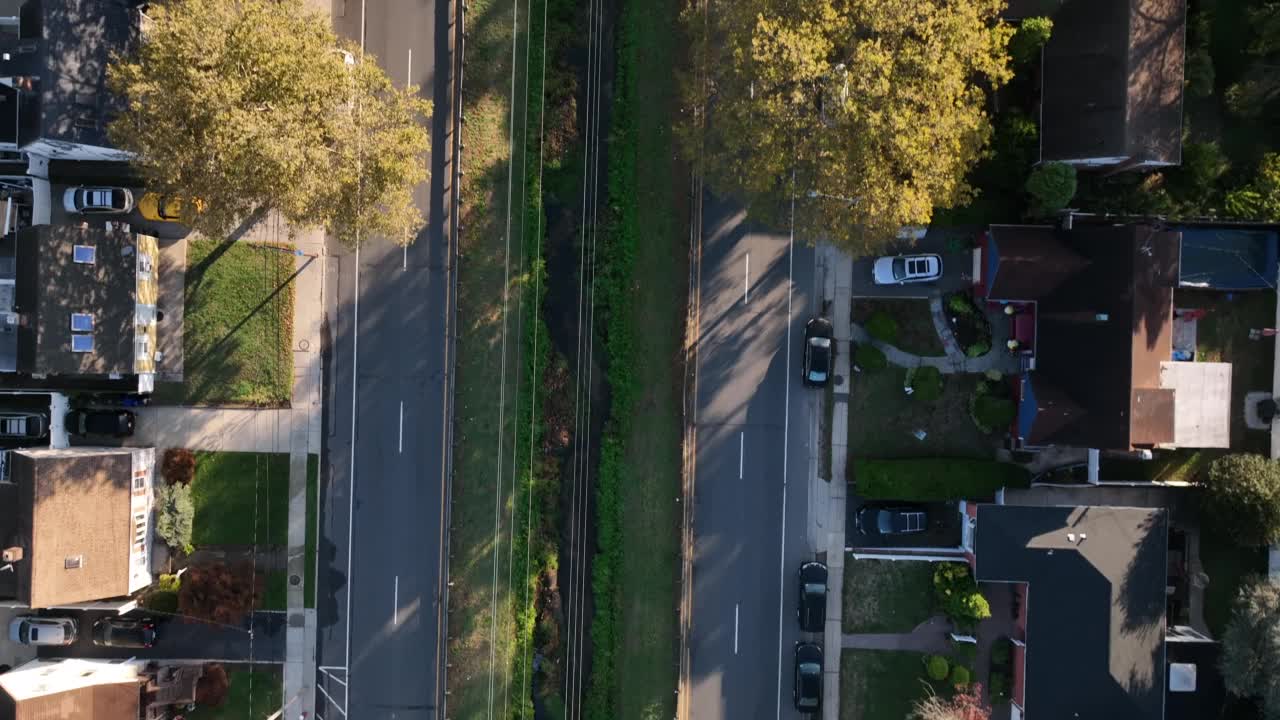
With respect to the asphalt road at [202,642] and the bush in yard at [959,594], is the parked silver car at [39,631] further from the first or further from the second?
the bush in yard at [959,594]

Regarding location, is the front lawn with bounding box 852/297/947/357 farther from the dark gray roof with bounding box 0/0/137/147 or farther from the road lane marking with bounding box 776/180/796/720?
the dark gray roof with bounding box 0/0/137/147

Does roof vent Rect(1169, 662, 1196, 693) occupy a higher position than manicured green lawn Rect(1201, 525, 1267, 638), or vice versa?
manicured green lawn Rect(1201, 525, 1267, 638)

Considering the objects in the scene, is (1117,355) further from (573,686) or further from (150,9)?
(150,9)

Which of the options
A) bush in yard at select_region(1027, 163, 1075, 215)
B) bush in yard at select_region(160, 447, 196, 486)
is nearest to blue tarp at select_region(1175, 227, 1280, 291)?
bush in yard at select_region(1027, 163, 1075, 215)

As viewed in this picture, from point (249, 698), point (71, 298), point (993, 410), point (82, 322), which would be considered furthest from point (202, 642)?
point (993, 410)

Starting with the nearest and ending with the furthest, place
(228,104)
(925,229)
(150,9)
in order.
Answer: (228,104) → (150,9) → (925,229)

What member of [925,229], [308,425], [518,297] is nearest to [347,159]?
[518,297]

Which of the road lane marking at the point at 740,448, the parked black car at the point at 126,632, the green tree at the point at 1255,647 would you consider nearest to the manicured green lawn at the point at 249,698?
the parked black car at the point at 126,632
